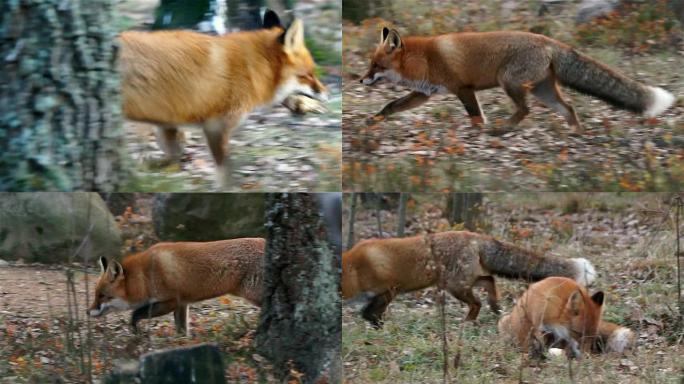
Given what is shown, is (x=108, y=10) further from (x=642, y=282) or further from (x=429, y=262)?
(x=642, y=282)

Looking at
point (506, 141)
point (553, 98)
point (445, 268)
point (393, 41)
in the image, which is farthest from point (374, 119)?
point (553, 98)

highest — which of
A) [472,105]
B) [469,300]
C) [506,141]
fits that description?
[472,105]

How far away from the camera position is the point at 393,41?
29.8ft

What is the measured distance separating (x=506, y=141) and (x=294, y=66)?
2.07 meters

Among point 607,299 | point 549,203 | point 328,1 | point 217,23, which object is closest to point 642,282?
point 607,299

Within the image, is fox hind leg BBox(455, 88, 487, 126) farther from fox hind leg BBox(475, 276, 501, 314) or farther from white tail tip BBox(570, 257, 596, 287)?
white tail tip BBox(570, 257, 596, 287)

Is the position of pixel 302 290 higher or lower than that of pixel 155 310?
higher

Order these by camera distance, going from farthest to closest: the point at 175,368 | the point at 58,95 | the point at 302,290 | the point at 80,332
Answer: the point at 302,290 < the point at 80,332 < the point at 58,95 < the point at 175,368

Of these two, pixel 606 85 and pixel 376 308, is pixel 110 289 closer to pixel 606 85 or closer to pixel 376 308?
pixel 376 308

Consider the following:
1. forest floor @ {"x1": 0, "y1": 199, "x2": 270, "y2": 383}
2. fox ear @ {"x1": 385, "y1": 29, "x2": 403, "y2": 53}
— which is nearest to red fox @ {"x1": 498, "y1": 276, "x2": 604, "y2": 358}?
forest floor @ {"x1": 0, "y1": 199, "x2": 270, "y2": 383}

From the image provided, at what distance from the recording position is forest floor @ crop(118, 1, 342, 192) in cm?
777

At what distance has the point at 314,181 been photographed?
7840mm

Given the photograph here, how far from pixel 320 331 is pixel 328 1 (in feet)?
11.5

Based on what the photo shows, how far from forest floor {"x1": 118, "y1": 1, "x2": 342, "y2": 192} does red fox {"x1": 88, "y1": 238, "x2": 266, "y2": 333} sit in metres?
→ 0.61
